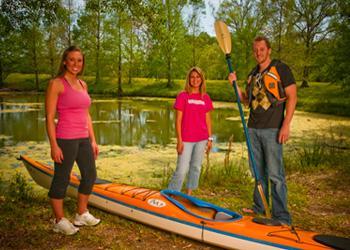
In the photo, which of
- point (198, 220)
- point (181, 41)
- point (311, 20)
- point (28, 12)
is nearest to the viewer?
point (198, 220)

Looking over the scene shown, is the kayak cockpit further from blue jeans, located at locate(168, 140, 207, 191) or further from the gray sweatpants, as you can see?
Result: the gray sweatpants

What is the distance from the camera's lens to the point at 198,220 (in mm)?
2582

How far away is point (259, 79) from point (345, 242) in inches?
56.4

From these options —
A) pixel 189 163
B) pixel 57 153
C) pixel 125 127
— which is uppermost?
pixel 57 153

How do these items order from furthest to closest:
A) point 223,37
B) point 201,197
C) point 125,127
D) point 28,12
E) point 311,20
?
point 311,20, point 125,127, point 28,12, point 201,197, point 223,37

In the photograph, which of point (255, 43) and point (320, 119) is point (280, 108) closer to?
point (255, 43)

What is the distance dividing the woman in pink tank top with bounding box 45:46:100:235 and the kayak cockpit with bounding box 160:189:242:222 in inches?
33.0

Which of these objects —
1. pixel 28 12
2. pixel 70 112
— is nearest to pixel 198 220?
pixel 70 112

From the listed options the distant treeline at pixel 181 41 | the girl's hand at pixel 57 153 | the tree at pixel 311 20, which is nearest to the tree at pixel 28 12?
the girl's hand at pixel 57 153

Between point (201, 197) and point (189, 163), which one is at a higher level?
point (189, 163)

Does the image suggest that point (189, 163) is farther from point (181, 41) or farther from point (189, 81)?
point (181, 41)

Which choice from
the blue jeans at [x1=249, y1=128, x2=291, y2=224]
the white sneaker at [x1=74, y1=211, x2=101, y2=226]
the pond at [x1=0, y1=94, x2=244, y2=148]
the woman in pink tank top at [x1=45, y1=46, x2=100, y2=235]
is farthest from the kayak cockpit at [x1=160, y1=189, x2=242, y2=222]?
the pond at [x1=0, y1=94, x2=244, y2=148]

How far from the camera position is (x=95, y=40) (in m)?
26.0

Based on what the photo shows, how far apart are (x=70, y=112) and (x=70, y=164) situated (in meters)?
0.41
